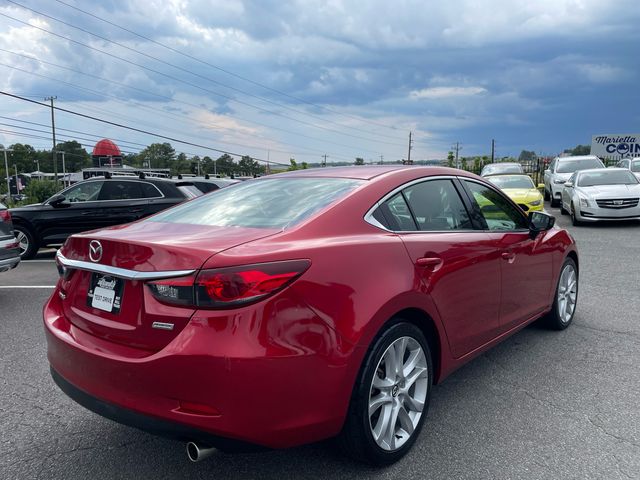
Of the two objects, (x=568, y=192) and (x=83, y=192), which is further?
(x=568, y=192)

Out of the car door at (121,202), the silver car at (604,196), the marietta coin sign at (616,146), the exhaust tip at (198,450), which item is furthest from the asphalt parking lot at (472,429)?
the marietta coin sign at (616,146)

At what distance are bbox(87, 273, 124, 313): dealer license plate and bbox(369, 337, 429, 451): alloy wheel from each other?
126 cm

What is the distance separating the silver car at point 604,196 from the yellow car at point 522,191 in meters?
1.12

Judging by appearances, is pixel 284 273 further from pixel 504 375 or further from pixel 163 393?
pixel 504 375

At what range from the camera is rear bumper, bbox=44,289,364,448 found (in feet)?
7.00

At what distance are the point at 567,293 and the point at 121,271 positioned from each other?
4192 mm

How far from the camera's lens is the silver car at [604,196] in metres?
13.0

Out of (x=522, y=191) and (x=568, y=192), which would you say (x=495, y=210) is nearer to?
(x=522, y=191)

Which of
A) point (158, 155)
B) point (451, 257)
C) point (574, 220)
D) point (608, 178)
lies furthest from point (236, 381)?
point (158, 155)

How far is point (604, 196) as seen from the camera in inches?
518

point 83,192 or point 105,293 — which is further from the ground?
point 83,192

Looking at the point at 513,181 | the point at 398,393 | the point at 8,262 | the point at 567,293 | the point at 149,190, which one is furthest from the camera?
the point at 513,181

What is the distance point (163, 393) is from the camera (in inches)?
87.1

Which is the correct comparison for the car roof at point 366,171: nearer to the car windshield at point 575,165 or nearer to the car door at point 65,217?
the car door at point 65,217
